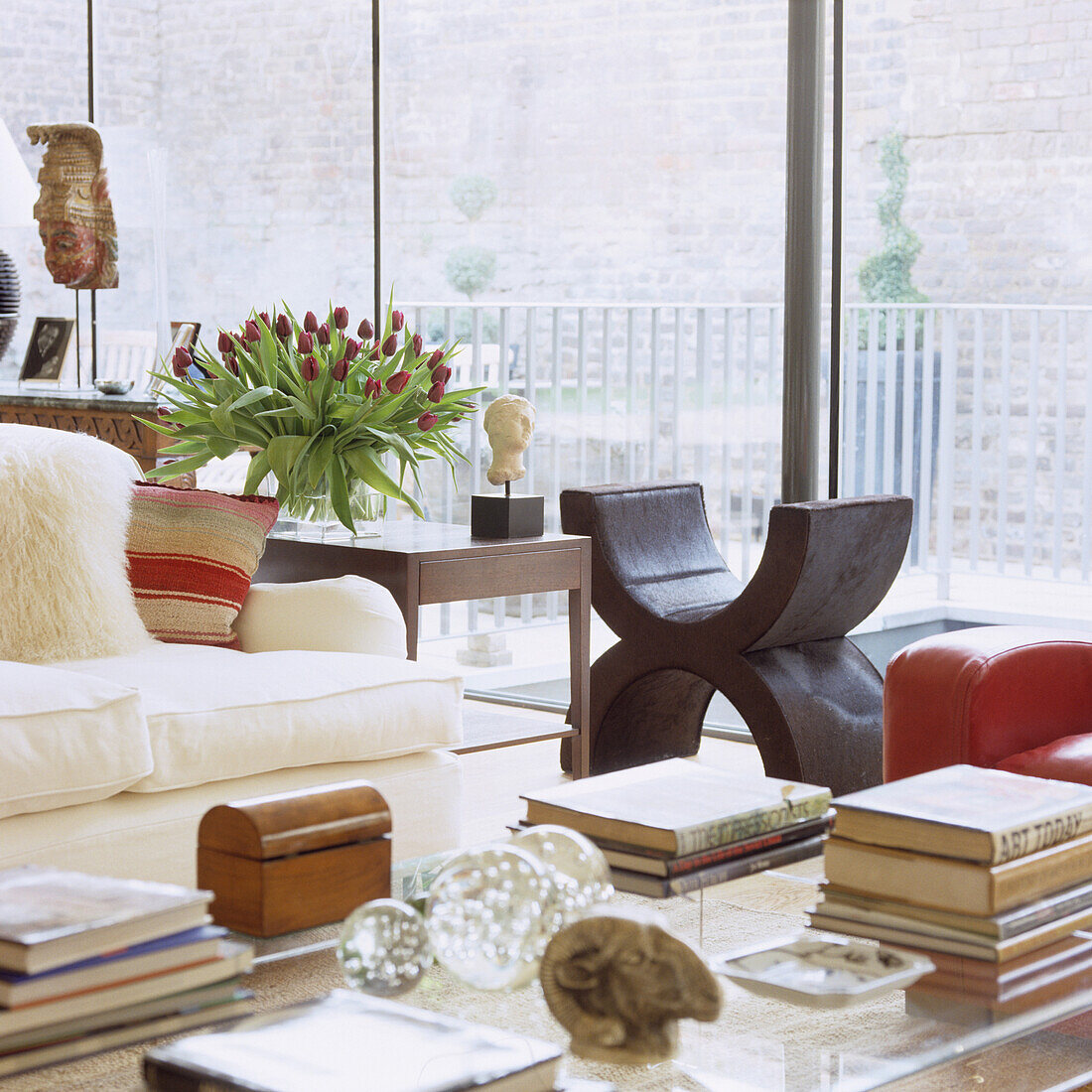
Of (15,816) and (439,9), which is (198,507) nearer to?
(15,816)

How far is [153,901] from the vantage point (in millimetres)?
1358

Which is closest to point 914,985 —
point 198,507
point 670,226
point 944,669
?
point 944,669

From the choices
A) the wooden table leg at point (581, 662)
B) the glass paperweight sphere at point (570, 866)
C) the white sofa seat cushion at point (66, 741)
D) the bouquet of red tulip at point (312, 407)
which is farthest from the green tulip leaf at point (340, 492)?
the glass paperweight sphere at point (570, 866)

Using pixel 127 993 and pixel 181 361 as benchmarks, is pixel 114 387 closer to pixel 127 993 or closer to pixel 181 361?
pixel 181 361

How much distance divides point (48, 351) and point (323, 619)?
9.65 ft

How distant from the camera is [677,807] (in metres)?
1.77

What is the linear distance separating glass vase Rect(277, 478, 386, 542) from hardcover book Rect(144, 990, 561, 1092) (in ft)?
6.41

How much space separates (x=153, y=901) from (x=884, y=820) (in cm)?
77

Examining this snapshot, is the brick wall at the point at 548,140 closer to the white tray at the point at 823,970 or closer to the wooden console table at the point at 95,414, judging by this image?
the wooden console table at the point at 95,414

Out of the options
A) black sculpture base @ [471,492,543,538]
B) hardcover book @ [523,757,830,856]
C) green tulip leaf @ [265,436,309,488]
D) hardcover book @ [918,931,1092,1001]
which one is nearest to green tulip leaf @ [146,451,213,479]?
green tulip leaf @ [265,436,309,488]

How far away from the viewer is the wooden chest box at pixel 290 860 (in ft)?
5.35

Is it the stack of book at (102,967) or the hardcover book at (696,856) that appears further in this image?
the hardcover book at (696,856)

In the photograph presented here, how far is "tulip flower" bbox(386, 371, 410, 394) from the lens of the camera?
325cm

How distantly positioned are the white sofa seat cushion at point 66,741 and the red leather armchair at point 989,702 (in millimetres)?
1174
